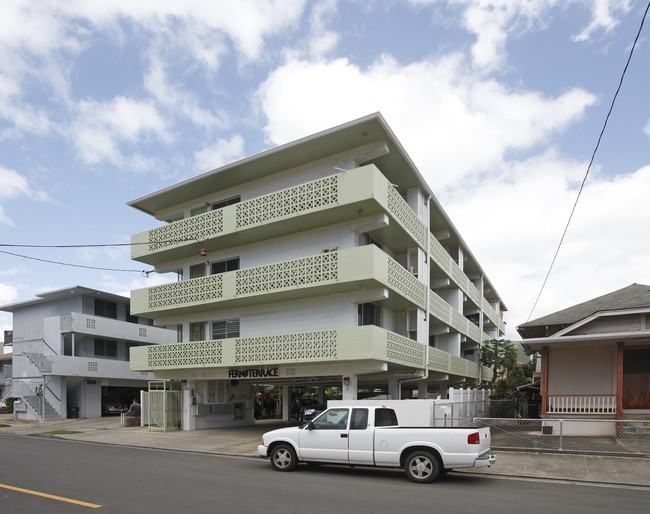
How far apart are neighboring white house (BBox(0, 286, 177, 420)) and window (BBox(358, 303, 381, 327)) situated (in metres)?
19.5

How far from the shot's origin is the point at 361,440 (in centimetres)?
1177

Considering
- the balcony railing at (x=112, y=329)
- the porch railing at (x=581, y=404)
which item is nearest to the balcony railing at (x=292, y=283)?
the porch railing at (x=581, y=404)

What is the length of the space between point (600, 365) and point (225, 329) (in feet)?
51.3

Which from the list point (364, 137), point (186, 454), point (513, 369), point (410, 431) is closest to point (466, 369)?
point (513, 369)

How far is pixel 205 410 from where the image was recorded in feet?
83.1

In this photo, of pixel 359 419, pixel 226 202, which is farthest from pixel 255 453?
pixel 226 202

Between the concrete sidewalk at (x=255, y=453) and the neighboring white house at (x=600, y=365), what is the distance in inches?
198

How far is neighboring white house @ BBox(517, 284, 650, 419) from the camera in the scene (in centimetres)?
1867

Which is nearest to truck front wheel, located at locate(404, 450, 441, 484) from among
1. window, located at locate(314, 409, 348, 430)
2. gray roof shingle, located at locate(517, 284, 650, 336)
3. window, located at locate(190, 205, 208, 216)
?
window, located at locate(314, 409, 348, 430)

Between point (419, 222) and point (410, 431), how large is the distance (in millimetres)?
14066

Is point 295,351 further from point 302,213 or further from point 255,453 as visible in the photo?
point 302,213

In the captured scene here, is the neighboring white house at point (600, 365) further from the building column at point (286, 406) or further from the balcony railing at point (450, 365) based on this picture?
the building column at point (286, 406)

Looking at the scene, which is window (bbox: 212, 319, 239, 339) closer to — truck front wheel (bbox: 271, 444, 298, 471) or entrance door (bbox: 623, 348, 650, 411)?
truck front wheel (bbox: 271, 444, 298, 471)

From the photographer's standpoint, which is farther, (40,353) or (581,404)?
(40,353)
